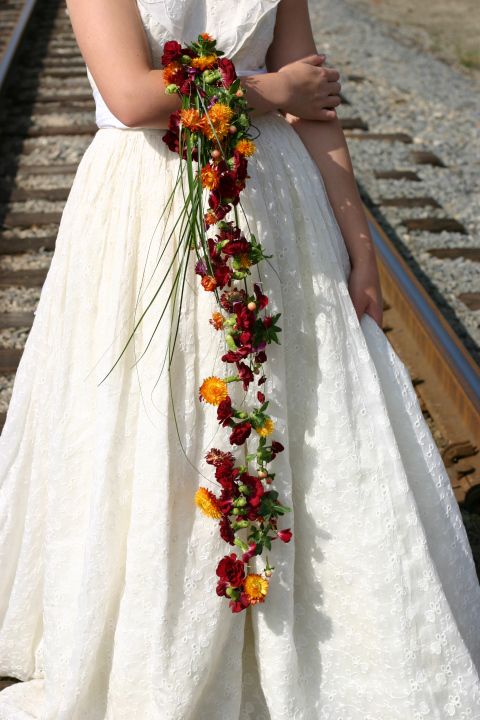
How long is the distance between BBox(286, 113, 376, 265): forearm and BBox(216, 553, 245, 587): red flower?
77 cm

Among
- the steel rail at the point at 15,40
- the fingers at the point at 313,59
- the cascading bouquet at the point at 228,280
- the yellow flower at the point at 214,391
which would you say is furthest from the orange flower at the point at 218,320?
the steel rail at the point at 15,40

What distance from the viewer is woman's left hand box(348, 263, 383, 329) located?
243cm

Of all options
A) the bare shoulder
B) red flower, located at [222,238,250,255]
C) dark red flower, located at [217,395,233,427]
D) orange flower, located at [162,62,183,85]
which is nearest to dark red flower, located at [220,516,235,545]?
dark red flower, located at [217,395,233,427]

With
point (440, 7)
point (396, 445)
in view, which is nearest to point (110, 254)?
point (396, 445)

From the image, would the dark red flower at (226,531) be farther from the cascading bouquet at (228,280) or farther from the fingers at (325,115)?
the fingers at (325,115)

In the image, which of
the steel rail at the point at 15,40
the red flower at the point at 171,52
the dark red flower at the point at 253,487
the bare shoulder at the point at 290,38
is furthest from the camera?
the steel rail at the point at 15,40

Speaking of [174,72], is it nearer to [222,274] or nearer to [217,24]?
[217,24]

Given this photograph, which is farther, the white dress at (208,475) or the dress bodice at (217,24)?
the white dress at (208,475)

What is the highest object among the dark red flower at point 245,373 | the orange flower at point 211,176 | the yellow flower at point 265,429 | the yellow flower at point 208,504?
the orange flower at point 211,176

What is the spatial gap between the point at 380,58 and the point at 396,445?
7730 millimetres

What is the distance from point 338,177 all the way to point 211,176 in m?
0.50

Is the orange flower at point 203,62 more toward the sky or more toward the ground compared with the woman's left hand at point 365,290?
more toward the sky

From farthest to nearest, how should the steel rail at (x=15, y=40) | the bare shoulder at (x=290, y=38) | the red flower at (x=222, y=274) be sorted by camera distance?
the steel rail at (x=15, y=40) → the bare shoulder at (x=290, y=38) → the red flower at (x=222, y=274)

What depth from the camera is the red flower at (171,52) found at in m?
1.98
